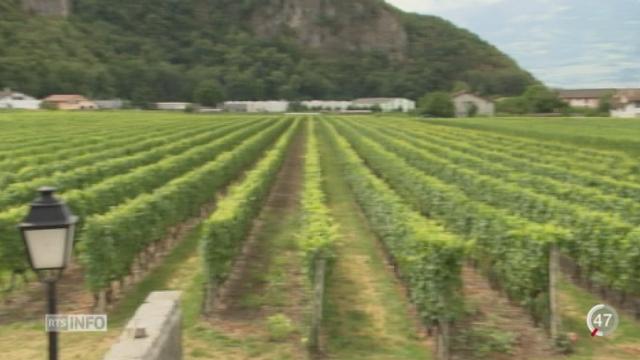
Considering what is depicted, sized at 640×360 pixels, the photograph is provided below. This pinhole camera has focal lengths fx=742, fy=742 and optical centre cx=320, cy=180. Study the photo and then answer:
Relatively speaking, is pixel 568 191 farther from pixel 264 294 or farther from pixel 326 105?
pixel 326 105

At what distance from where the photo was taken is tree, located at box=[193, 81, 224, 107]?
157000 millimetres

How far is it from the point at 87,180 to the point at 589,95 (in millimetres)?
174556

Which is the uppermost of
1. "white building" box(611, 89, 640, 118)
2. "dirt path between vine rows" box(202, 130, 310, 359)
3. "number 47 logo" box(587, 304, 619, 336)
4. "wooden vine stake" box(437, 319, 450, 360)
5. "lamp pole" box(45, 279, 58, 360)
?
"white building" box(611, 89, 640, 118)

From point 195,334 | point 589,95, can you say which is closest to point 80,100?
point 589,95

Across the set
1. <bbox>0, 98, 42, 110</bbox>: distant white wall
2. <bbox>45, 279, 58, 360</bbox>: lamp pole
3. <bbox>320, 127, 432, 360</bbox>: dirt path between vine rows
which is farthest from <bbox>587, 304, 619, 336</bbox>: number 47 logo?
<bbox>0, 98, 42, 110</bbox>: distant white wall

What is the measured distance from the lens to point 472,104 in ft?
420

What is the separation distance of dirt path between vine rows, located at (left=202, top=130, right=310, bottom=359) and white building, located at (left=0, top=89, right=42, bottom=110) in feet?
354

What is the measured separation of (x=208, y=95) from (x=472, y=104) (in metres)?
57.9

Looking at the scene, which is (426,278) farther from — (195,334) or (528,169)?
(528,169)

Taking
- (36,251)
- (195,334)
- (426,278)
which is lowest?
(195,334)

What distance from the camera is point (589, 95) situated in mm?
178625

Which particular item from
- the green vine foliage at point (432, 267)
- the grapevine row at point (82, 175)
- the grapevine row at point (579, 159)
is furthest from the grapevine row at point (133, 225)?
the grapevine row at point (579, 159)

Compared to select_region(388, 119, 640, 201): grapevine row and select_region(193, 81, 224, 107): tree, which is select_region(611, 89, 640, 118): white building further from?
select_region(388, 119, 640, 201): grapevine row

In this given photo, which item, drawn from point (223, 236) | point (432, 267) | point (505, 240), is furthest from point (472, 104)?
point (432, 267)
